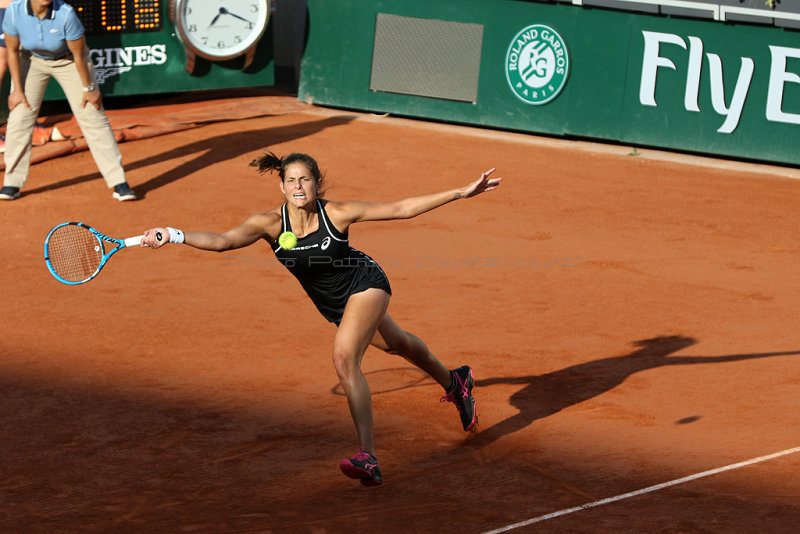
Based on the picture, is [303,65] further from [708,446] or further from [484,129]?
[708,446]

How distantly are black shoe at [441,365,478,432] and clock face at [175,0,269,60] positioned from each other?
10.3 meters

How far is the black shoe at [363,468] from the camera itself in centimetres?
589

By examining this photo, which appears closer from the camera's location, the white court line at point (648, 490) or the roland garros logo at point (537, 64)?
the white court line at point (648, 490)

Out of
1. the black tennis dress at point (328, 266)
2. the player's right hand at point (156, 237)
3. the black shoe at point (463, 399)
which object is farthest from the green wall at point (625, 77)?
the player's right hand at point (156, 237)

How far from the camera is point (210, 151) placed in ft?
47.6

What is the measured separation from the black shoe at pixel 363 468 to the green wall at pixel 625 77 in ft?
34.1

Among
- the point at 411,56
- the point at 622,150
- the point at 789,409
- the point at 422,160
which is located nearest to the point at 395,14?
the point at 411,56

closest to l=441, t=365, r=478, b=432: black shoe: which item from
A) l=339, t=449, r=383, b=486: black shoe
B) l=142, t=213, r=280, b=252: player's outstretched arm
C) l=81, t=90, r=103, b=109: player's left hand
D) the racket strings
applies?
l=339, t=449, r=383, b=486: black shoe

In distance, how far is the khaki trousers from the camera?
12.0 meters

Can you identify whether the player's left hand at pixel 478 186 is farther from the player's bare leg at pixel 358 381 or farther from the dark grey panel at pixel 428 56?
the dark grey panel at pixel 428 56

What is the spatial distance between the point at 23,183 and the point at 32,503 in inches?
285

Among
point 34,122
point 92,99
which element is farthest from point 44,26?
point 34,122

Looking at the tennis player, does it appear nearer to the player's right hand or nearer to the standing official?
the player's right hand

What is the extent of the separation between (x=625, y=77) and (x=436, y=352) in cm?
795
